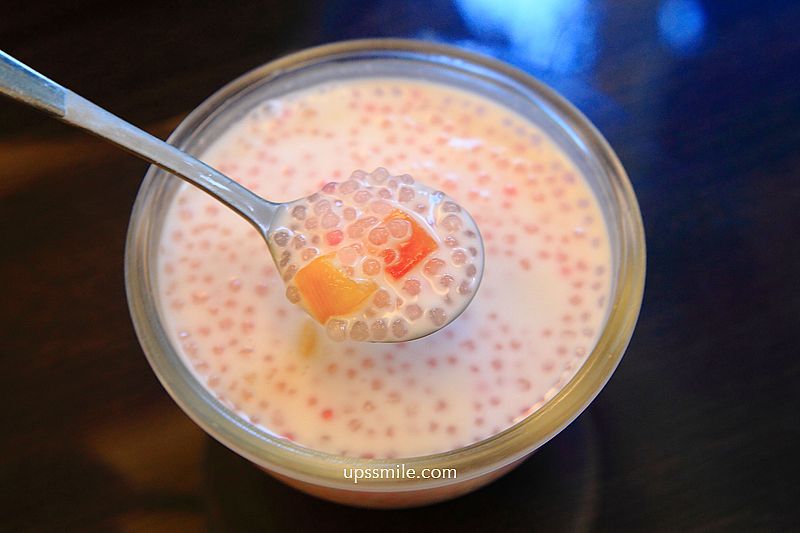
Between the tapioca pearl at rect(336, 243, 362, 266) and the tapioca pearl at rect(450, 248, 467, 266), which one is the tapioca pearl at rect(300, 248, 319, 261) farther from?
the tapioca pearl at rect(450, 248, 467, 266)

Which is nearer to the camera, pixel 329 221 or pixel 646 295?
pixel 329 221

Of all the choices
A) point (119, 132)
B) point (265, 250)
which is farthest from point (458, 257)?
point (119, 132)

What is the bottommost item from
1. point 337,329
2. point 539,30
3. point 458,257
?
point 337,329

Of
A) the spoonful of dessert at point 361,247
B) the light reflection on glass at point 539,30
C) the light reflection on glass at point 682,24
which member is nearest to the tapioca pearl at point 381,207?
the spoonful of dessert at point 361,247

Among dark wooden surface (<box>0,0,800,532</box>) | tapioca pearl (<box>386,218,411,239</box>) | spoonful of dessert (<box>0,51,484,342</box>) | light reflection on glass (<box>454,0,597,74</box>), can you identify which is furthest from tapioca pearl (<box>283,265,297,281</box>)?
light reflection on glass (<box>454,0,597,74</box>)

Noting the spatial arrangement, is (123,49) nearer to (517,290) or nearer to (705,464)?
(517,290)

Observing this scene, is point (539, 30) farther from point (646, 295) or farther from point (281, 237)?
point (281, 237)

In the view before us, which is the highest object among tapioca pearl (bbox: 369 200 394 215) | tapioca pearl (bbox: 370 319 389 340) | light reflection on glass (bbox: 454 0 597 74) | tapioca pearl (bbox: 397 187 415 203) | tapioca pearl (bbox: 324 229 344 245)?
light reflection on glass (bbox: 454 0 597 74)
